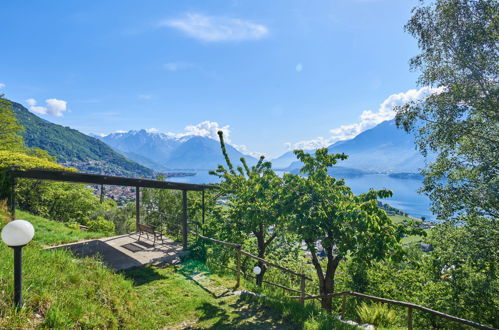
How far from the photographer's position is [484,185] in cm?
1007

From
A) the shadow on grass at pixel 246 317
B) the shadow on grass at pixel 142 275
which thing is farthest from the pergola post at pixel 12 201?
the shadow on grass at pixel 246 317

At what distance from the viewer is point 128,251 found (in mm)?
10453

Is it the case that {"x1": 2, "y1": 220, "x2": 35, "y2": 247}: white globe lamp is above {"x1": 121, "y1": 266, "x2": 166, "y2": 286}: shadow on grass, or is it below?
above

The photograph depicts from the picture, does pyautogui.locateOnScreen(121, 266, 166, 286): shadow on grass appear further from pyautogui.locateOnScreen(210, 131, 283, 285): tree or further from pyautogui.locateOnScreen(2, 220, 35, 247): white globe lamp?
pyautogui.locateOnScreen(2, 220, 35, 247): white globe lamp

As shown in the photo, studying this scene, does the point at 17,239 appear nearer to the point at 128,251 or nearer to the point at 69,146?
the point at 128,251

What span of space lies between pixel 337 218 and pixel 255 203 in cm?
368

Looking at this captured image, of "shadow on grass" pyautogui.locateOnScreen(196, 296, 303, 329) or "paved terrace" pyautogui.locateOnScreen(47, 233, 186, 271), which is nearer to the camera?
"shadow on grass" pyautogui.locateOnScreen(196, 296, 303, 329)

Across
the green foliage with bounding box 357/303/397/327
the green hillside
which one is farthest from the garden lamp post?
the green hillside

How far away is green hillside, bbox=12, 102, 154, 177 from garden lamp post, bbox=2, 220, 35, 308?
469 ft

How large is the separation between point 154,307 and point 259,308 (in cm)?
245

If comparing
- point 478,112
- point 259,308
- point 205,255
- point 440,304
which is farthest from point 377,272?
point 259,308

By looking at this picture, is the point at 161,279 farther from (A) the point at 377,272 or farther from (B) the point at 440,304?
(A) the point at 377,272

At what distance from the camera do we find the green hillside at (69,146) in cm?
13588

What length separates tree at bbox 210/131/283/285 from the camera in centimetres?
932
